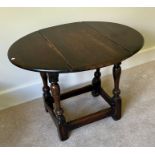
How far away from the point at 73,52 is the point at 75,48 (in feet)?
0.17

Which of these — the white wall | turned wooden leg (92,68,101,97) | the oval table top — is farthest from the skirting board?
the oval table top

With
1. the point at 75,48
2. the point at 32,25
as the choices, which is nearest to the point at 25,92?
the point at 32,25

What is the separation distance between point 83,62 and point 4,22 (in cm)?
77

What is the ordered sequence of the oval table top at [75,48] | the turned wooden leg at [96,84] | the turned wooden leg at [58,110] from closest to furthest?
1. the oval table top at [75,48]
2. the turned wooden leg at [58,110]
3. the turned wooden leg at [96,84]

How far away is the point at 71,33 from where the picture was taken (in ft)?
5.03

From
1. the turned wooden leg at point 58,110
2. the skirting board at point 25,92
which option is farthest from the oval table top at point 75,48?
the skirting board at point 25,92

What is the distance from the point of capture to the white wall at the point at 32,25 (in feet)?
5.38

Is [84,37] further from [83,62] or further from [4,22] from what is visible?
[4,22]

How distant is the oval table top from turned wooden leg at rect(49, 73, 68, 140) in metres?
0.12

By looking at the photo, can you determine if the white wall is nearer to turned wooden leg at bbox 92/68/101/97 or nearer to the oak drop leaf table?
the oak drop leaf table

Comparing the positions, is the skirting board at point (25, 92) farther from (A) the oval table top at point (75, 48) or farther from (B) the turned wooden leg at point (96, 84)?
(A) the oval table top at point (75, 48)

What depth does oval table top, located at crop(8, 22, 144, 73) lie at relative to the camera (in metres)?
1.17

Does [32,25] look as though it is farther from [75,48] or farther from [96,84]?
[96,84]
